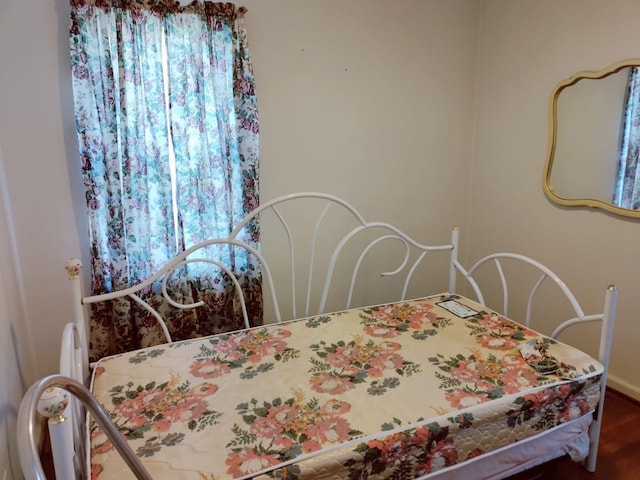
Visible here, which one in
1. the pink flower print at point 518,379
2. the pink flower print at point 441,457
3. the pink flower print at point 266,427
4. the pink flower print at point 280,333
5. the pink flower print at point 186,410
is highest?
the pink flower print at point 518,379

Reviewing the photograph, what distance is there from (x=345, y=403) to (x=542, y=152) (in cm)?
197

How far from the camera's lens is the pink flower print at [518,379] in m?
1.32

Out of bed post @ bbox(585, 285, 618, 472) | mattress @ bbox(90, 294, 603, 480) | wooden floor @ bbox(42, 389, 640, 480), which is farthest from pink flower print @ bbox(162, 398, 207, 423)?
bed post @ bbox(585, 285, 618, 472)

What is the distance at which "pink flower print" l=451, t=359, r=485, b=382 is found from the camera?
1.39 metres

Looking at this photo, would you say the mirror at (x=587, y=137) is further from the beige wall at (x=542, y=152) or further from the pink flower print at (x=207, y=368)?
the pink flower print at (x=207, y=368)

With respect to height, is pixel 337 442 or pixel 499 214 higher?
pixel 499 214

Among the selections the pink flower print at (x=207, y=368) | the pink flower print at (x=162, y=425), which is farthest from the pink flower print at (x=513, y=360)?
the pink flower print at (x=162, y=425)

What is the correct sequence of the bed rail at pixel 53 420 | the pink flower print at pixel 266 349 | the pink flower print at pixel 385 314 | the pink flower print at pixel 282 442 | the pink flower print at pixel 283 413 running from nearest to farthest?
1. the bed rail at pixel 53 420
2. the pink flower print at pixel 282 442
3. the pink flower print at pixel 283 413
4. the pink flower print at pixel 266 349
5. the pink flower print at pixel 385 314

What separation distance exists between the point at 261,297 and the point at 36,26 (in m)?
1.59

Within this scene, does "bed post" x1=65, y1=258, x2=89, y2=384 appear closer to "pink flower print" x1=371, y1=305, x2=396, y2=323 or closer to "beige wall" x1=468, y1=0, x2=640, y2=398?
"pink flower print" x1=371, y1=305, x2=396, y2=323

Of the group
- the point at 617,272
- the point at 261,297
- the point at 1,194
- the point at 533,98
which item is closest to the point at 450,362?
the point at 261,297

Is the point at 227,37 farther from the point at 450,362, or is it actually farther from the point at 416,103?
the point at 450,362

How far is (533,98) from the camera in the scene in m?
2.42

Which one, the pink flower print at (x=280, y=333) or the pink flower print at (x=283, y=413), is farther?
the pink flower print at (x=280, y=333)
